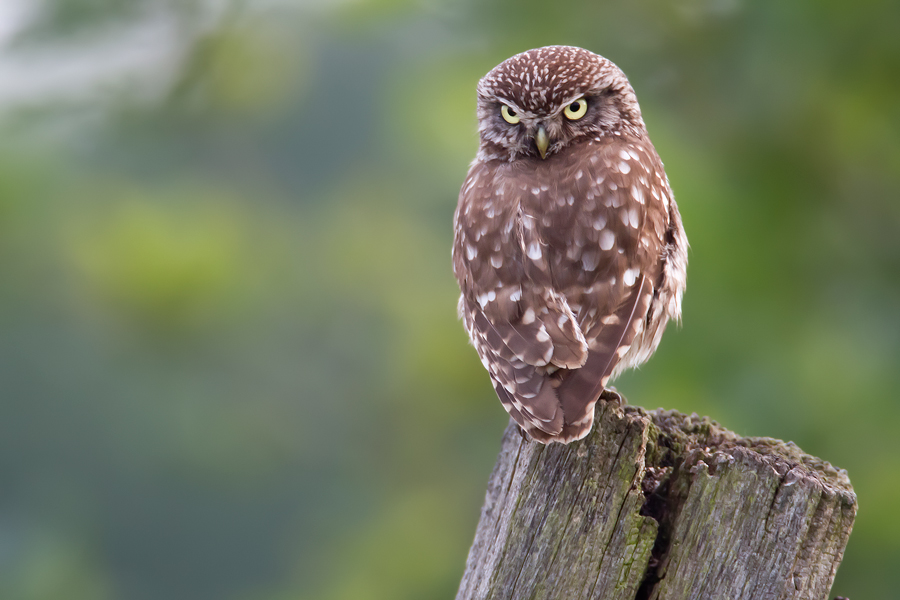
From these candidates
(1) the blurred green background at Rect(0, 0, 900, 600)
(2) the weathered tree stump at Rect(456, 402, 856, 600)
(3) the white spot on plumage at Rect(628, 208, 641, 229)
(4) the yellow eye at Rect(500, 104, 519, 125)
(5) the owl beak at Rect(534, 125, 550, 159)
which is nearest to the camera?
(2) the weathered tree stump at Rect(456, 402, 856, 600)

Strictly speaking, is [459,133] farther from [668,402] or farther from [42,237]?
[42,237]

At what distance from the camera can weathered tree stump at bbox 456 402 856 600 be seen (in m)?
1.83

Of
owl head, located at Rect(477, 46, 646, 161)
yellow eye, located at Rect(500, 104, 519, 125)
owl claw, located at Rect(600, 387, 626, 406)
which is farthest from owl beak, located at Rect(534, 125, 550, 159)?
owl claw, located at Rect(600, 387, 626, 406)

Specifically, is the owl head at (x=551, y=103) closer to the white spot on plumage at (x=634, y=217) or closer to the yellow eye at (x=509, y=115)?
the yellow eye at (x=509, y=115)

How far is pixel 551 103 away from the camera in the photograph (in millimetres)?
3023

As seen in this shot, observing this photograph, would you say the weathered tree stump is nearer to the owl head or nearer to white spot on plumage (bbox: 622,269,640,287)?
white spot on plumage (bbox: 622,269,640,287)

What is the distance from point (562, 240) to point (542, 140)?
52 cm

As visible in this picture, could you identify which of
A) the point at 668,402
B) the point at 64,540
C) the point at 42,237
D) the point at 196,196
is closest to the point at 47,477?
the point at 64,540

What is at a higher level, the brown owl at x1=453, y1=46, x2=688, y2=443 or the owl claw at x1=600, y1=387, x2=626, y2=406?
the brown owl at x1=453, y1=46, x2=688, y2=443

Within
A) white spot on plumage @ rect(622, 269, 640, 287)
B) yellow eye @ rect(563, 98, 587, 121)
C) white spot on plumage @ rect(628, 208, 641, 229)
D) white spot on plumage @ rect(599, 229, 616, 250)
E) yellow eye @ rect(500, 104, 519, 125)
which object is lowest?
white spot on plumage @ rect(622, 269, 640, 287)

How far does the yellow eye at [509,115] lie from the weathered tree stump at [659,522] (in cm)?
140

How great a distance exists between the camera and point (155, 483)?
4.43 meters

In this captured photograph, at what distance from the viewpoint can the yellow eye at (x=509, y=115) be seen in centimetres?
311

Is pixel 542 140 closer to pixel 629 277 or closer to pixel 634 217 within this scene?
pixel 634 217
